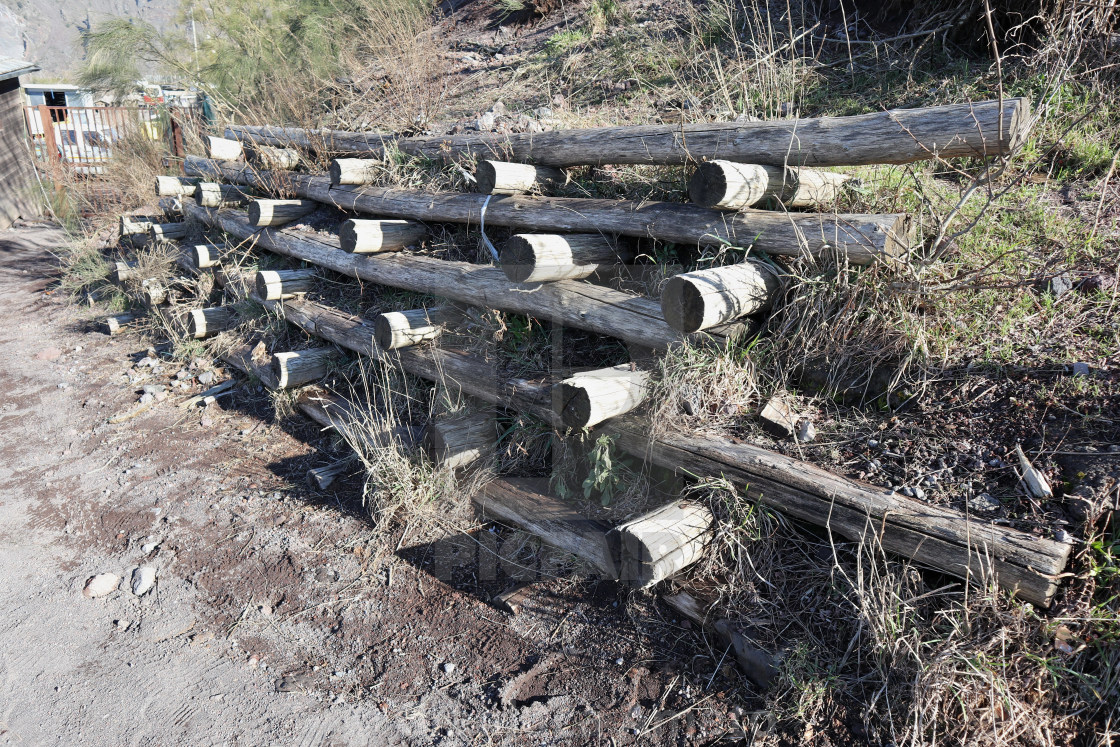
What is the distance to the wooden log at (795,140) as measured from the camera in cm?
280

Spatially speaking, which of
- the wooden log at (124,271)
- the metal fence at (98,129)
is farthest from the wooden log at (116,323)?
the metal fence at (98,129)

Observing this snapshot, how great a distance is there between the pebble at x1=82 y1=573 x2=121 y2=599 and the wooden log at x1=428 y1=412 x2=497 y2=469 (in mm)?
1753

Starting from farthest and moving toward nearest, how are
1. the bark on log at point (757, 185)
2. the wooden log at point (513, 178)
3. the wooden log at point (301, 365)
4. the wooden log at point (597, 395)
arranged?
the wooden log at point (301, 365), the wooden log at point (513, 178), the bark on log at point (757, 185), the wooden log at point (597, 395)

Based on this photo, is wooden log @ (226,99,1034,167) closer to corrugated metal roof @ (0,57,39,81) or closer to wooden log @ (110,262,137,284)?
wooden log @ (110,262,137,284)

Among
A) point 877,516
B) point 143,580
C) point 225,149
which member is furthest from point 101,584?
point 225,149

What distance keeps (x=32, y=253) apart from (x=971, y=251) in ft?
40.8

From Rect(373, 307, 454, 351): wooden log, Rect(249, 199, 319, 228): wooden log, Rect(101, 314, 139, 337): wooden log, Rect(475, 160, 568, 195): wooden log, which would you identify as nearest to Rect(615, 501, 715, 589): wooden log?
Rect(373, 307, 454, 351): wooden log

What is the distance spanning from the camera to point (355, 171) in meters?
5.43

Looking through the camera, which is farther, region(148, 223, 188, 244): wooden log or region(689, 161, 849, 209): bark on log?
region(148, 223, 188, 244): wooden log

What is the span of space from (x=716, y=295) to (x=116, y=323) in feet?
22.0

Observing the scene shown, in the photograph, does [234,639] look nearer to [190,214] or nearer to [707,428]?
[707,428]

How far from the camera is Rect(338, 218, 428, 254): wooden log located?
15.8ft

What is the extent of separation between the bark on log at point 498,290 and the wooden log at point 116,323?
7.87 ft

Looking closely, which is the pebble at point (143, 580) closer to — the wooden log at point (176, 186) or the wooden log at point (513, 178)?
the wooden log at point (513, 178)
